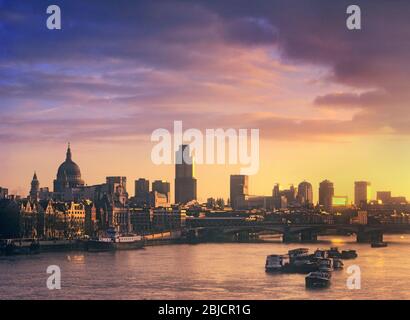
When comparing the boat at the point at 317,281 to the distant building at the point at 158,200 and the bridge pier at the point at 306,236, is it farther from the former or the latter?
the distant building at the point at 158,200

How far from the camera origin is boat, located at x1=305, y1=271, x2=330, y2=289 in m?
20.1

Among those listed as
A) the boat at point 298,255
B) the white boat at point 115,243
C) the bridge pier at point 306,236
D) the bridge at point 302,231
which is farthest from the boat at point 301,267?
the bridge pier at point 306,236

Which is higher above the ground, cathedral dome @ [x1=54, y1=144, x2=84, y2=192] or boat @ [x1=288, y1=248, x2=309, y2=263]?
cathedral dome @ [x1=54, y1=144, x2=84, y2=192]

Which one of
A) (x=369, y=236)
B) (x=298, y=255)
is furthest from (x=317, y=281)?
(x=369, y=236)

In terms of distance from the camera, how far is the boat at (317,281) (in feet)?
66.0

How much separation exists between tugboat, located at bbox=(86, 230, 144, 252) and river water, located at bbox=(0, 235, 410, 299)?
5.99 metres

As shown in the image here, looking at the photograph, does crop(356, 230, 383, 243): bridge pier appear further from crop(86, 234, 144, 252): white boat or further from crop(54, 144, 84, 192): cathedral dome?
crop(54, 144, 84, 192): cathedral dome

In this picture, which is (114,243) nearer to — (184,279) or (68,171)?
(184,279)

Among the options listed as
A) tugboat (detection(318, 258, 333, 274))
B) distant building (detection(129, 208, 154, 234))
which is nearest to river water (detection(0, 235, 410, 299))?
tugboat (detection(318, 258, 333, 274))

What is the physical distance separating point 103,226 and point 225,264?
2587cm

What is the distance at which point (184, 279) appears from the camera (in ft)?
68.9

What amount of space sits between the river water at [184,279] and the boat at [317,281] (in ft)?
0.55

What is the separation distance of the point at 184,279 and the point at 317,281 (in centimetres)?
301
